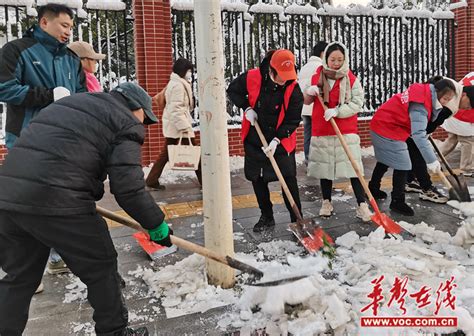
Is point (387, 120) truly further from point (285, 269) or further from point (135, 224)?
point (135, 224)

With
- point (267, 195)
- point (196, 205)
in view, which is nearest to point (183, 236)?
point (267, 195)

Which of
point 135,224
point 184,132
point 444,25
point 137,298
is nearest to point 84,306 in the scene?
point 137,298

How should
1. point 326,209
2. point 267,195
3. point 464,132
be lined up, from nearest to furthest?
point 267,195 → point 326,209 → point 464,132

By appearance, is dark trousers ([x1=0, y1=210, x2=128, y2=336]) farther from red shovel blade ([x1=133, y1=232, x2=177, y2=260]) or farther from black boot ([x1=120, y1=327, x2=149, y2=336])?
red shovel blade ([x1=133, y1=232, x2=177, y2=260])

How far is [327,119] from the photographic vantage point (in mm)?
4836

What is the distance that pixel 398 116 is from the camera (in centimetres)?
516

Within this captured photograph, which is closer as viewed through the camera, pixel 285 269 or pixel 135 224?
pixel 135 224

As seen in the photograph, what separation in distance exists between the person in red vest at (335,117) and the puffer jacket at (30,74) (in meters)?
2.72

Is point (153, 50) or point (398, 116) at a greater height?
point (153, 50)

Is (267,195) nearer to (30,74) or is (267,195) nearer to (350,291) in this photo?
(350,291)

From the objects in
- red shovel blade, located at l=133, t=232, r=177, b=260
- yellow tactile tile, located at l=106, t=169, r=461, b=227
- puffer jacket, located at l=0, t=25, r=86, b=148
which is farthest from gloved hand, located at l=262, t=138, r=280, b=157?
puffer jacket, located at l=0, t=25, r=86, b=148

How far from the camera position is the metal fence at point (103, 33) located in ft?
23.9

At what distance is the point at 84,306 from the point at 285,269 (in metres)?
1.52

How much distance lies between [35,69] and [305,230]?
2.72m
